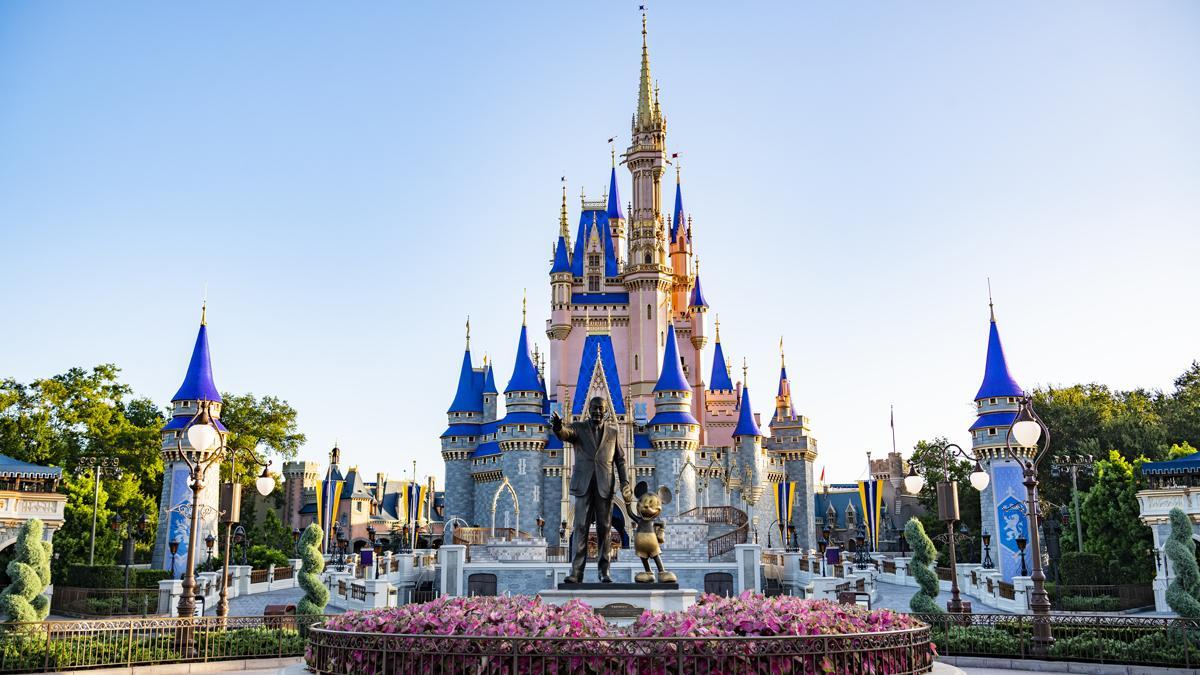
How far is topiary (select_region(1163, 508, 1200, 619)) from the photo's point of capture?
18781mm

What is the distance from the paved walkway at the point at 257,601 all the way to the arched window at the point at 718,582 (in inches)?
624

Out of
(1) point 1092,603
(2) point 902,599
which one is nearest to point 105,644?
(2) point 902,599

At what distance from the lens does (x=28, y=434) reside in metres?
48.3

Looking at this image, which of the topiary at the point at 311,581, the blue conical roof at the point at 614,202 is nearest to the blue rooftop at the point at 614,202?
the blue conical roof at the point at 614,202

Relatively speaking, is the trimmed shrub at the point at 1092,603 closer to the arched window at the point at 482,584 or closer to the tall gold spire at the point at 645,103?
the arched window at the point at 482,584

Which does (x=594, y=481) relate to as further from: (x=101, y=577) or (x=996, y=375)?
(x=996, y=375)

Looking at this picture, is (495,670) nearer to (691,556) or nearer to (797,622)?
(797,622)

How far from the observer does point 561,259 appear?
67938mm

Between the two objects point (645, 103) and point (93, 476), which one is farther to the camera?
point (645, 103)

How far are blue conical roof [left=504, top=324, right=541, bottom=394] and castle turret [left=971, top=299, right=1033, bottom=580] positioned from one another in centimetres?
2485

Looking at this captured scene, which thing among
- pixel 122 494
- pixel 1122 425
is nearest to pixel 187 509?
pixel 122 494

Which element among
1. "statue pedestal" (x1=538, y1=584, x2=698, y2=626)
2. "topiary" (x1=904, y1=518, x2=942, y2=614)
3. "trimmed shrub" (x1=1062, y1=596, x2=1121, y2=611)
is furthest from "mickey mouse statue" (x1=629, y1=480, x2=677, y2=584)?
"trimmed shrub" (x1=1062, y1=596, x2=1121, y2=611)

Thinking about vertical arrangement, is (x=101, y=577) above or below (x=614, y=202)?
below

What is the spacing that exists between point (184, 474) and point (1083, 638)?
3861cm
